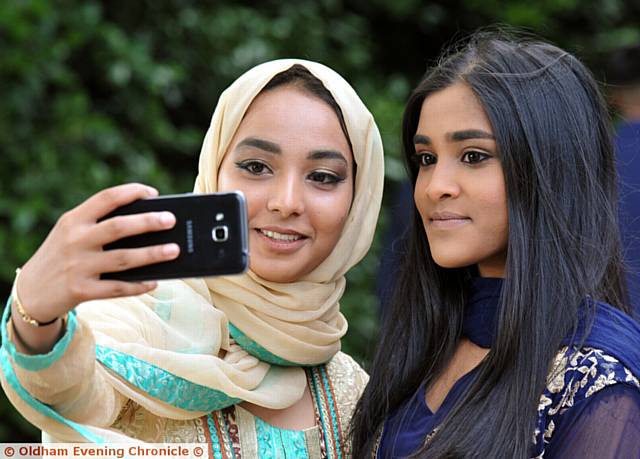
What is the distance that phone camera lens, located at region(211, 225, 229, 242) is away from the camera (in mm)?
1578

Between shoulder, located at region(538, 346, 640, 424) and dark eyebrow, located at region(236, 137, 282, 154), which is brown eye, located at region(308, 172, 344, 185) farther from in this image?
shoulder, located at region(538, 346, 640, 424)

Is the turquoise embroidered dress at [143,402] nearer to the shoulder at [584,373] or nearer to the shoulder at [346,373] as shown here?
the shoulder at [346,373]

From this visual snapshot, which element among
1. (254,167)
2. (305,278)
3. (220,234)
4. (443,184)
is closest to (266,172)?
(254,167)

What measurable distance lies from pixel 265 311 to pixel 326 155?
377mm

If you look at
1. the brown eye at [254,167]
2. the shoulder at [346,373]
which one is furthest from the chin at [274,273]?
the shoulder at [346,373]

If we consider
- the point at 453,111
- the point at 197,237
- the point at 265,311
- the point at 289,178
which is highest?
the point at 453,111

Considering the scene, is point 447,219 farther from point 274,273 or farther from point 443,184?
point 274,273

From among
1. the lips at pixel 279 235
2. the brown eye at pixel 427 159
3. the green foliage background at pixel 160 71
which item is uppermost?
the green foliage background at pixel 160 71

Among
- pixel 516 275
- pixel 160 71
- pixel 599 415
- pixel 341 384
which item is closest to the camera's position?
pixel 599 415

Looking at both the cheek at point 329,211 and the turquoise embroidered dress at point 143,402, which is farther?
the cheek at point 329,211

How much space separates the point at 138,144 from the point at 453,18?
190 cm

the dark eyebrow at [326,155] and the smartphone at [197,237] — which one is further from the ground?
the dark eyebrow at [326,155]

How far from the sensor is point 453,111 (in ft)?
6.99

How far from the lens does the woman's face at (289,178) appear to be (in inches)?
88.3
